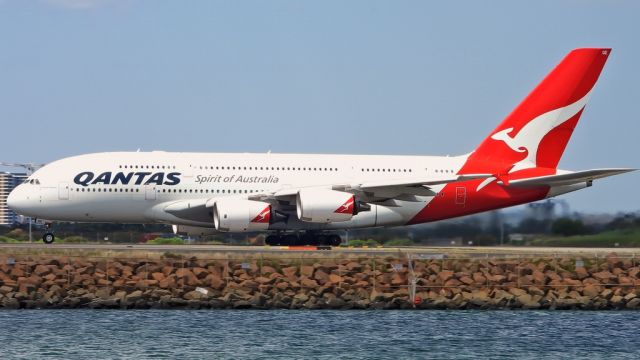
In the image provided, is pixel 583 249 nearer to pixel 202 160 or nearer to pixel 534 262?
pixel 534 262

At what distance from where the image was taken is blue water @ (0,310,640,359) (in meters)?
30.4

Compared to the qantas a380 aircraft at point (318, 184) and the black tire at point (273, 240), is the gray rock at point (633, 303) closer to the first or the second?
the qantas a380 aircraft at point (318, 184)

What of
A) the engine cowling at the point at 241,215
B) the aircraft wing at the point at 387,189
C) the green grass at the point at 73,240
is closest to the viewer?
the engine cowling at the point at 241,215

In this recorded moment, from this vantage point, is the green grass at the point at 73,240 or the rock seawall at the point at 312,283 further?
the green grass at the point at 73,240

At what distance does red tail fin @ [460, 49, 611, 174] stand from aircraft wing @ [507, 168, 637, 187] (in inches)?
49.4

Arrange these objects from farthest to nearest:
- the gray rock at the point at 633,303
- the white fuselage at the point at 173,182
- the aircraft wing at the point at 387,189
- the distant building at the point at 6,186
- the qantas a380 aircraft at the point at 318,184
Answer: the distant building at the point at 6,186 → the white fuselage at the point at 173,182 → the qantas a380 aircraft at the point at 318,184 → the aircraft wing at the point at 387,189 → the gray rock at the point at 633,303

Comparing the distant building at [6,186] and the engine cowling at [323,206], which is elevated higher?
the distant building at [6,186]

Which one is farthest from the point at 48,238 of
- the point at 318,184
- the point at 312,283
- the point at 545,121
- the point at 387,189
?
the point at 545,121

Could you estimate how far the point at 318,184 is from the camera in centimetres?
5109

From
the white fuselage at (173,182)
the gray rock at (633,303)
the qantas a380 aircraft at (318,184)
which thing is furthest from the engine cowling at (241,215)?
the gray rock at (633,303)

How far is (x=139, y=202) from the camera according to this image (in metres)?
49.8

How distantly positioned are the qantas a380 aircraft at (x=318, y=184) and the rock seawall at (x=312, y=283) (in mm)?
8360

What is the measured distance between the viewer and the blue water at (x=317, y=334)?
3039cm

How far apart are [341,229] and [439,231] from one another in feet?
12.8
